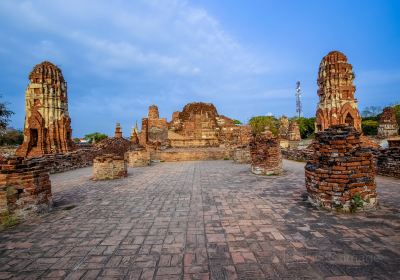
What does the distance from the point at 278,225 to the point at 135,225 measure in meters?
2.16

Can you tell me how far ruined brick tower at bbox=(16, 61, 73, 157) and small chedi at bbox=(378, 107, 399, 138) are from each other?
2778 cm

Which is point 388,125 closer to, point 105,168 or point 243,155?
point 243,155

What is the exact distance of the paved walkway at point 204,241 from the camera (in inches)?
92.3

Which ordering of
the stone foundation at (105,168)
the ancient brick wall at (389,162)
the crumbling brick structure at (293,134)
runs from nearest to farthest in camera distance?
the ancient brick wall at (389,162) < the stone foundation at (105,168) < the crumbling brick structure at (293,134)

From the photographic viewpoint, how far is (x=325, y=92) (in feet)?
58.2

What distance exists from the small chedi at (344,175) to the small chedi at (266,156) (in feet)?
12.2

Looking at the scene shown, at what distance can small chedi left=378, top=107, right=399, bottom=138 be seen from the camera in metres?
22.5

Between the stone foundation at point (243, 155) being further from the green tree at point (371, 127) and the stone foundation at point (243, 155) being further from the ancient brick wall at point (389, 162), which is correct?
the green tree at point (371, 127)

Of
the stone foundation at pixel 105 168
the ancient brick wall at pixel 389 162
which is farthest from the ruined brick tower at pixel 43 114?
the ancient brick wall at pixel 389 162

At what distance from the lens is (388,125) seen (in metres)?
23.0

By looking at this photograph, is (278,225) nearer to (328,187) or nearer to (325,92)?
(328,187)

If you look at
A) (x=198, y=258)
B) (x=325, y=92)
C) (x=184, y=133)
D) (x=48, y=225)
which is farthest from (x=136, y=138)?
(x=198, y=258)

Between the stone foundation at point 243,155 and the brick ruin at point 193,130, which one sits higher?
the brick ruin at point 193,130

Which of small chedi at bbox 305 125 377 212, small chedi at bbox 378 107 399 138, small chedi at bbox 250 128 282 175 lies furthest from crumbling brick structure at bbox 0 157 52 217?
small chedi at bbox 378 107 399 138
